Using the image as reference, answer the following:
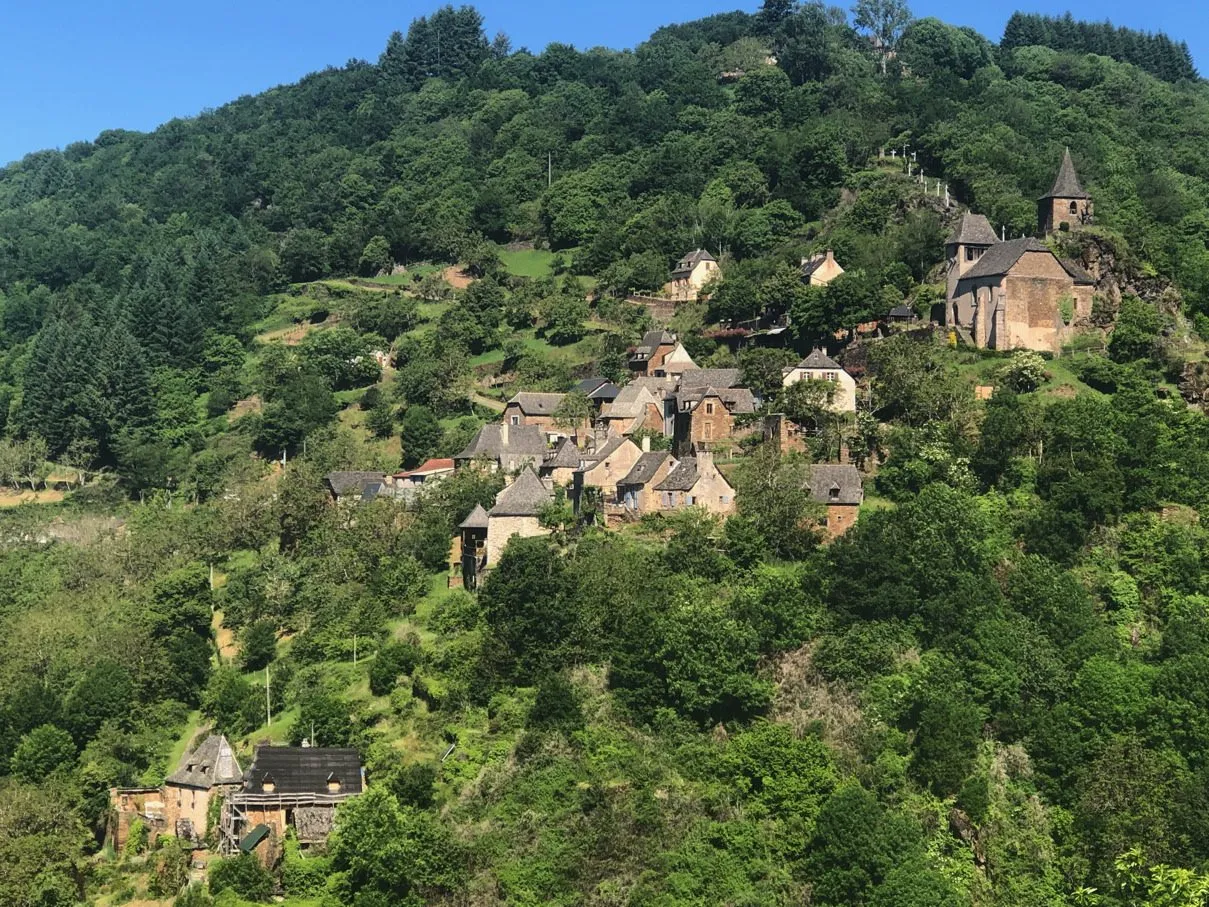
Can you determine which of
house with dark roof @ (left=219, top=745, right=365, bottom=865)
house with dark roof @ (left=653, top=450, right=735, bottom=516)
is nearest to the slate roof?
house with dark roof @ (left=653, top=450, right=735, bottom=516)

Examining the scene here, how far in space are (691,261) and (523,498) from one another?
143 ft

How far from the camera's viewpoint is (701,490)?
68.6 m

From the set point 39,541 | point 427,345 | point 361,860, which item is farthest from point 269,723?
point 427,345

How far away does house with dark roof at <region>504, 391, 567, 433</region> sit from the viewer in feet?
291

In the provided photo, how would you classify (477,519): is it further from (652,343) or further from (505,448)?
(652,343)

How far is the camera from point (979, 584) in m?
62.4

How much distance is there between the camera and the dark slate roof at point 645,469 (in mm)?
69938

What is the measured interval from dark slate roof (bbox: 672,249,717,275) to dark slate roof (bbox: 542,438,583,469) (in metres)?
33.3

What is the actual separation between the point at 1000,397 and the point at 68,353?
262 feet

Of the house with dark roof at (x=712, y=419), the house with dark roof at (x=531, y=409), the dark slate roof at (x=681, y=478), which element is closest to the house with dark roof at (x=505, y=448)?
the house with dark roof at (x=531, y=409)

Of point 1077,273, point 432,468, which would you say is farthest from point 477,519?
point 1077,273

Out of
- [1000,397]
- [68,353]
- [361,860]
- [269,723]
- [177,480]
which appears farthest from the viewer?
[68,353]

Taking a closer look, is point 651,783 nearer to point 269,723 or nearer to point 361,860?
point 361,860

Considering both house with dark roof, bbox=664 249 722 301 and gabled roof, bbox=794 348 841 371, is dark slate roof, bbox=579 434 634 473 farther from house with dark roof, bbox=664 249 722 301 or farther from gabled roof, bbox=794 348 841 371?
house with dark roof, bbox=664 249 722 301
